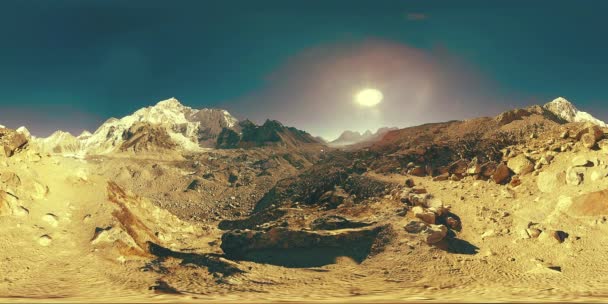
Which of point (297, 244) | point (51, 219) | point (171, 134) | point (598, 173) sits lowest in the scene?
point (297, 244)

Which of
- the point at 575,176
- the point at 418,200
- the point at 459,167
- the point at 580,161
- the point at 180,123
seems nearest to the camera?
the point at 575,176

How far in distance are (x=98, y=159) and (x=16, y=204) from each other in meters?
69.3

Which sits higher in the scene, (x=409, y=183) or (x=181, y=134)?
(x=181, y=134)

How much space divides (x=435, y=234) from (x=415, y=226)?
1.62 meters

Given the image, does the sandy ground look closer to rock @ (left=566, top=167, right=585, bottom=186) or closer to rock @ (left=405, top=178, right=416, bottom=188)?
rock @ (left=566, top=167, right=585, bottom=186)

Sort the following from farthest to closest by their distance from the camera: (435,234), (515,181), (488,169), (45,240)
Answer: (488,169) → (515,181) → (435,234) → (45,240)

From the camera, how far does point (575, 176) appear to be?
27031mm

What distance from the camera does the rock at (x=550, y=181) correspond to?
91.5ft

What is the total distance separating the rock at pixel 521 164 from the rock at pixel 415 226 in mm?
9845

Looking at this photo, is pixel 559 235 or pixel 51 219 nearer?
pixel 559 235

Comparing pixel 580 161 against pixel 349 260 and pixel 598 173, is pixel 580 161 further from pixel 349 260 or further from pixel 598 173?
pixel 349 260

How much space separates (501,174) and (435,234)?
32.0 feet

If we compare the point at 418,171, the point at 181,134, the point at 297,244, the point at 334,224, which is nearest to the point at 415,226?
the point at 334,224

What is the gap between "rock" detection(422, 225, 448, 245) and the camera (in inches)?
1021
